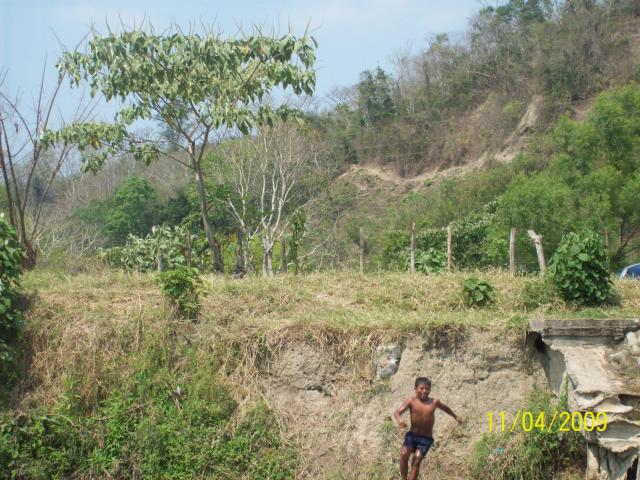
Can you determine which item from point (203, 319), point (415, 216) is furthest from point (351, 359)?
point (415, 216)

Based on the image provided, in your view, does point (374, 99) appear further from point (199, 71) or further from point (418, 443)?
point (418, 443)

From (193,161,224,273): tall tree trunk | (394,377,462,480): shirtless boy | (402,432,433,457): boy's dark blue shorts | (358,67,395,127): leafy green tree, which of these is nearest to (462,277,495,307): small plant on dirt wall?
(394,377,462,480): shirtless boy

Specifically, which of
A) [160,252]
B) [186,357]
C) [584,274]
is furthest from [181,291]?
[584,274]

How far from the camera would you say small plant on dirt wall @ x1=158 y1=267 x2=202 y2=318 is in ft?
32.7

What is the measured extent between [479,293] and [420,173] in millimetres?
34340

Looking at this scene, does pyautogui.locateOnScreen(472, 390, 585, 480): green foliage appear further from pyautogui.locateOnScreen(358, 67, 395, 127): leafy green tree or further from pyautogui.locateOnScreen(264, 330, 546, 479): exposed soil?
pyautogui.locateOnScreen(358, 67, 395, 127): leafy green tree

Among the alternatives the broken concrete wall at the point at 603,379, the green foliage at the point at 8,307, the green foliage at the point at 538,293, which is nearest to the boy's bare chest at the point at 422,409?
the broken concrete wall at the point at 603,379

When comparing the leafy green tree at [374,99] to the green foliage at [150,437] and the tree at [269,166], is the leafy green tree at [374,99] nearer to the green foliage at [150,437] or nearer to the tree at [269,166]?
the tree at [269,166]

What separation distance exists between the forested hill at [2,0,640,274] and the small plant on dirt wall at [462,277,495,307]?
10.7ft

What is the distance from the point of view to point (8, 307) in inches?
375

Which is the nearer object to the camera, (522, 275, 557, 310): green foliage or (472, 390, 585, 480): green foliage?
(472, 390, 585, 480): green foliage

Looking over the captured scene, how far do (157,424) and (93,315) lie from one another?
6.29 feet

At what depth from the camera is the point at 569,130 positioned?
18.2 m

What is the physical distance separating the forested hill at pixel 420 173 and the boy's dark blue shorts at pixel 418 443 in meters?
6.03
